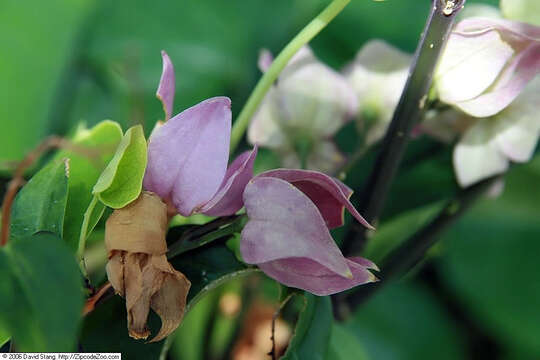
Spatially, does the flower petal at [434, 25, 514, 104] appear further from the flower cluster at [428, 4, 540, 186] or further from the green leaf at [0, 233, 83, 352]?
the green leaf at [0, 233, 83, 352]

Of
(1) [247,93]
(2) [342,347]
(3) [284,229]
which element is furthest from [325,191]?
(1) [247,93]

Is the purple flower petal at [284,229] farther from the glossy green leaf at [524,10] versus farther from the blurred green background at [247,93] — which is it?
the blurred green background at [247,93]

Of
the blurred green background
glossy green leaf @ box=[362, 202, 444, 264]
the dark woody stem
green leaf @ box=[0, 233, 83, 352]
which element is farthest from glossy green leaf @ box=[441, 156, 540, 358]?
green leaf @ box=[0, 233, 83, 352]

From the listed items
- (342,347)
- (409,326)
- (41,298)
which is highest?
(41,298)

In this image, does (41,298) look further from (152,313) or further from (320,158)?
(320,158)

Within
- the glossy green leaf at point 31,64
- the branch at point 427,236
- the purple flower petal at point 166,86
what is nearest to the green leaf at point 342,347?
the branch at point 427,236
